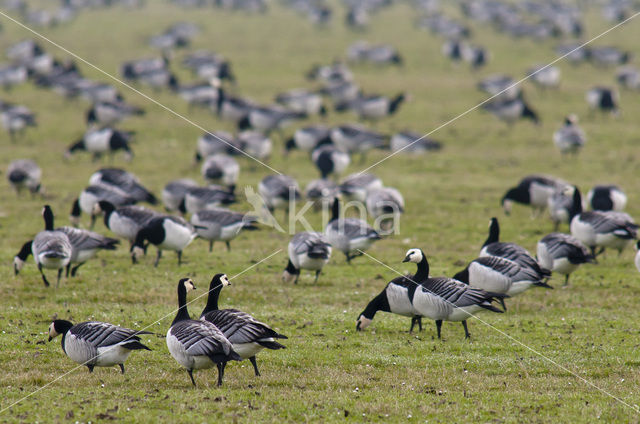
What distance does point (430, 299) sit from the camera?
585 inches

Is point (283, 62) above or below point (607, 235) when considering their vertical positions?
above

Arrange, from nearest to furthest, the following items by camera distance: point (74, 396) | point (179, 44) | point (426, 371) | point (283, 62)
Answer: point (74, 396)
point (426, 371)
point (283, 62)
point (179, 44)

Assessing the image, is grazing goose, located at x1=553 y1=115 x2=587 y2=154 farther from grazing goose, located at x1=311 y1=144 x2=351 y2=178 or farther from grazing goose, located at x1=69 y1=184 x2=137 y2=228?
grazing goose, located at x1=69 y1=184 x2=137 y2=228

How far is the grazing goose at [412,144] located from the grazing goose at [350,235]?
1469 cm

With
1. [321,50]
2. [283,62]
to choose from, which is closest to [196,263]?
[283,62]

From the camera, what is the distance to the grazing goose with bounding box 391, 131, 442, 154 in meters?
35.0

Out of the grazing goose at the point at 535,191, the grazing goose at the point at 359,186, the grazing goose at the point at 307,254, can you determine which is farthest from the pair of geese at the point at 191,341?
the grazing goose at the point at 535,191

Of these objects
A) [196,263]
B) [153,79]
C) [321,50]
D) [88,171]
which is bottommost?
[196,263]

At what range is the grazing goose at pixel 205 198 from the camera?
2403 centimetres

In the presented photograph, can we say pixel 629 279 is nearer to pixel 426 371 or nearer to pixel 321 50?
pixel 426 371

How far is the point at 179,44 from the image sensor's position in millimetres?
Result: 61062

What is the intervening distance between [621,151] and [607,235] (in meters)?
19.0

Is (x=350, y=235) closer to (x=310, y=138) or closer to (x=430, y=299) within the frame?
(x=430, y=299)

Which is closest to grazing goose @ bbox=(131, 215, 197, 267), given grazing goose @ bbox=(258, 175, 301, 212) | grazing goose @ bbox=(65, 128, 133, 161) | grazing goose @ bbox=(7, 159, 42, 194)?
grazing goose @ bbox=(258, 175, 301, 212)
